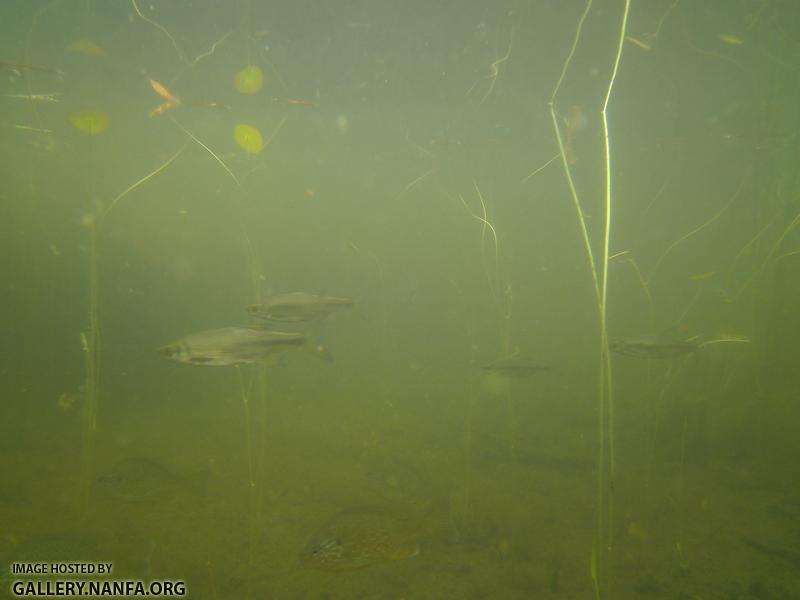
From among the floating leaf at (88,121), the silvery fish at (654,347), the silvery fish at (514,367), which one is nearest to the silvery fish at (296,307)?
the silvery fish at (514,367)

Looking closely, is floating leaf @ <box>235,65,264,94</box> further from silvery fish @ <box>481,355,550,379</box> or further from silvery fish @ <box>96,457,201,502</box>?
silvery fish @ <box>481,355,550,379</box>

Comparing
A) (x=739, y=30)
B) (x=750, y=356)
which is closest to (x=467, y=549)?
(x=750, y=356)

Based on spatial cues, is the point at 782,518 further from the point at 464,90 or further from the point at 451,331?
the point at 451,331

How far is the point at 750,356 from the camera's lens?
448 inches

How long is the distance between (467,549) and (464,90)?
20.5 m

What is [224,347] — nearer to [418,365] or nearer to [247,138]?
[247,138]

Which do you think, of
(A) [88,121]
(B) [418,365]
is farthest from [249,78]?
(B) [418,365]

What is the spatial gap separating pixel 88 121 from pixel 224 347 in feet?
11.2

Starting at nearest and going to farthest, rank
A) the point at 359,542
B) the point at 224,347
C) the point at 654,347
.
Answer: the point at 359,542
the point at 224,347
the point at 654,347

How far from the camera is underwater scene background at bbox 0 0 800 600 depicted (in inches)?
163

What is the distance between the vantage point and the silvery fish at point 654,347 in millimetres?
5113

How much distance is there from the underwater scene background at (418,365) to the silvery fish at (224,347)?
2cm

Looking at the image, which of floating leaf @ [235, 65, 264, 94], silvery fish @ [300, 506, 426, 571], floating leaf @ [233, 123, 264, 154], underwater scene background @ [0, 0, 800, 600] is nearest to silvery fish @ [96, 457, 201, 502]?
underwater scene background @ [0, 0, 800, 600]

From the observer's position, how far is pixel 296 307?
4.81 metres
